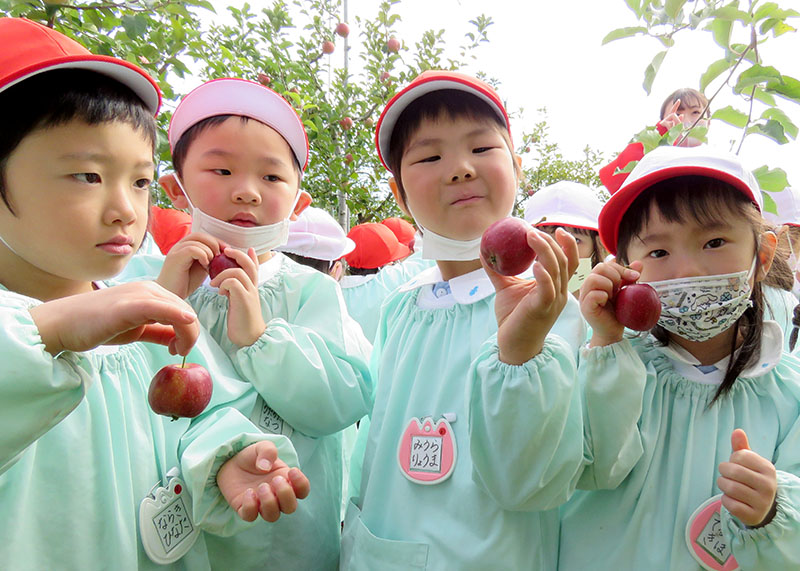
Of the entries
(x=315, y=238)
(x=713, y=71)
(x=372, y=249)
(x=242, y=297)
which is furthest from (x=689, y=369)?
(x=372, y=249)

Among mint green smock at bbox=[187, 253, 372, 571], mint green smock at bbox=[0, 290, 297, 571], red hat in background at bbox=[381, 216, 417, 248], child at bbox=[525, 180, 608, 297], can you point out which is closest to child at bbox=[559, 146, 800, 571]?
mint green smock at bbox=[187, 253, 372, 571]

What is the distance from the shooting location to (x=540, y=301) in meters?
1.02

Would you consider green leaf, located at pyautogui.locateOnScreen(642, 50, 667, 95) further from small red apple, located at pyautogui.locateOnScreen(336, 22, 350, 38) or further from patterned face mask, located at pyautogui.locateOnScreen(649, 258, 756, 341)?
small red apple, located at pyautogui.locateOnScreen(336, 22, 350, 38)

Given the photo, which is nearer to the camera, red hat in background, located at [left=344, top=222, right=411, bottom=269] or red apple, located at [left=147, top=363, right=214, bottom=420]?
red apple, located at [left=147, top=363, right=214, bottom=420]

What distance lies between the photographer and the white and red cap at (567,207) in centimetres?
341

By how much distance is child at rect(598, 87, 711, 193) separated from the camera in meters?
1.79

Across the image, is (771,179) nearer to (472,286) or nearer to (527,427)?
(472,286)

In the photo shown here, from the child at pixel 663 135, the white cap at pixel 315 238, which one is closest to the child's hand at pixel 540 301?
the child at pixel 663 135

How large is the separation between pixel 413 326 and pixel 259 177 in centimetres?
64

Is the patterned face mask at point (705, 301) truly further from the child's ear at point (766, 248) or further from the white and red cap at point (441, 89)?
the white and red cap at point (441, 89)

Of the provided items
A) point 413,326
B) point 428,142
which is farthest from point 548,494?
point 428,142

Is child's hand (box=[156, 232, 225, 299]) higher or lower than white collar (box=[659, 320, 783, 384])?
higher

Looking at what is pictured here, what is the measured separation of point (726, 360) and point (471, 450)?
752 mm

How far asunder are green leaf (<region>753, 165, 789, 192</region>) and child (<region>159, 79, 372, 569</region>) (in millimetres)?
1323
